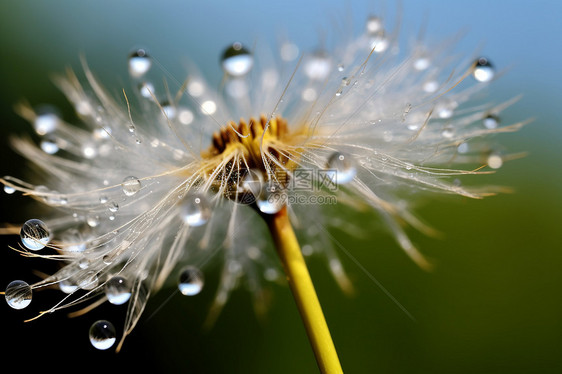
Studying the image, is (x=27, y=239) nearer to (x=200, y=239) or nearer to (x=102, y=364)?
(x=200, y=239)

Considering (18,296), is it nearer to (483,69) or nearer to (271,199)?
(271,199)

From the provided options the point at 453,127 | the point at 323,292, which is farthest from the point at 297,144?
the point at 323,292

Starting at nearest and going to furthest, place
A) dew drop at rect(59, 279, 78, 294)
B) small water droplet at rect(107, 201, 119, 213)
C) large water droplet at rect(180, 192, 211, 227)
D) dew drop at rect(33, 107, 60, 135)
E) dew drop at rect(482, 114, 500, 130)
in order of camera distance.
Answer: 1. large water droplet at rect(180, 192, 211, 227)
2. dew drop at rect(59, 279, 78, 294)
3. small water droplet at rect(107, 201, 119, 213)
4. dew drop at rect(482, 114, 500, 130)
5. dew drop at rect(33, 107, 60, 135)

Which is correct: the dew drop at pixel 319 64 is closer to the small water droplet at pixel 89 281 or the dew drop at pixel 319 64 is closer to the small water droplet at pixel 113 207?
the small water droplet at pixel 113 207

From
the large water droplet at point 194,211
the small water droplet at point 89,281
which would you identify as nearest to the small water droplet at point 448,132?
the large water droplet at point 194,211

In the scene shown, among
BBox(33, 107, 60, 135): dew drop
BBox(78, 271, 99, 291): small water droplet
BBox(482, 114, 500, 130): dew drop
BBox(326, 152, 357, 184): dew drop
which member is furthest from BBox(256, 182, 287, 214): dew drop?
BBox(33, 107, 60, 135): dew drop

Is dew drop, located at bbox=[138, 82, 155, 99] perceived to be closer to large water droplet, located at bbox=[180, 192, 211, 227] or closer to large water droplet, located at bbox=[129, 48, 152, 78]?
large water droplet, located at bbox=[129, 48, 152, 78]
